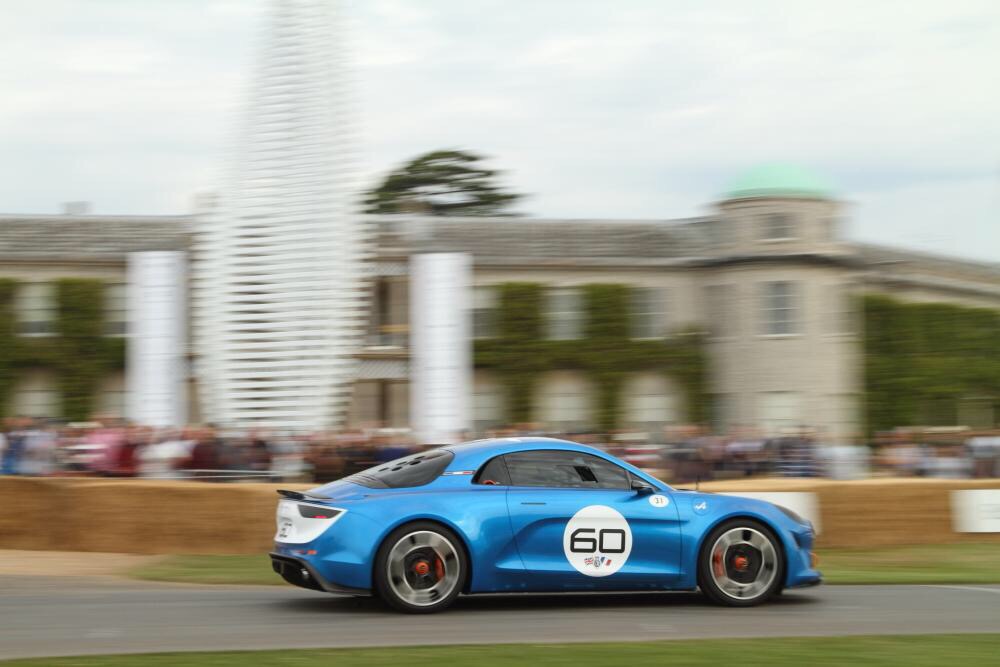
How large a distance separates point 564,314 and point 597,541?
28444 millimetres

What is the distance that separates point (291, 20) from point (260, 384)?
8.26 meters

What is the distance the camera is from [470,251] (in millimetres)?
37938

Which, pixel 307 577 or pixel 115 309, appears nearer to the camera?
Result: pixel 307 577

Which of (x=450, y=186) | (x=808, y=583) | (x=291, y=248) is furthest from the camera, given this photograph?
(x=450, y=186)

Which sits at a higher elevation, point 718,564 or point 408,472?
point 408,472

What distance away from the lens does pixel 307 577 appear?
876cm

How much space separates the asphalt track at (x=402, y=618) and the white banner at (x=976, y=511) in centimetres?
469

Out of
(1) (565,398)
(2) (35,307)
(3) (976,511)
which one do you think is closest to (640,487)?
(3) (976,511)

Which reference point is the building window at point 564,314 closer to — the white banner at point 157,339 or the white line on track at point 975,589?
the white banner at point 157,339

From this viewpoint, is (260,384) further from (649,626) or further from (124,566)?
(649,626)

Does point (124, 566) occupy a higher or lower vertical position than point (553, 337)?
lower

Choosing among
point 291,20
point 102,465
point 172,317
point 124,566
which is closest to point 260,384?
point 172,317

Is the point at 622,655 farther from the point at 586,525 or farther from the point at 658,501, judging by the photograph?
the point at 658,501

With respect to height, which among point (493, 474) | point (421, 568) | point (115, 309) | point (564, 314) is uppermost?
point (115, 309)
